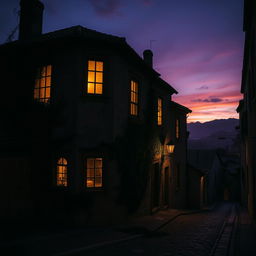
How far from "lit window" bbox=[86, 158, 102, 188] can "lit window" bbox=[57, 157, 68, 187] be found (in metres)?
0.86

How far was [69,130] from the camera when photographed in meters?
9.92

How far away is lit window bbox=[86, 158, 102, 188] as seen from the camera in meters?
9.98

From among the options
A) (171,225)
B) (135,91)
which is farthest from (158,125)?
(171,225)

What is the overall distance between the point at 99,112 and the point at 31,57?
12.6 ft

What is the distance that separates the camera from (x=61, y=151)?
32.9ft

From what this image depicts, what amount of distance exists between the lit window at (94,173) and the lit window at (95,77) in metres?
2.77

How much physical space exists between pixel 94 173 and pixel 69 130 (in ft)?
6.43

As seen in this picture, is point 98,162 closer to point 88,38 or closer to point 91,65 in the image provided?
point 91,65

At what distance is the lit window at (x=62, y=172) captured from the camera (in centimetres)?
1002

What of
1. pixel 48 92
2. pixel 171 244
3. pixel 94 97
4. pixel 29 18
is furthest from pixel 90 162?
pixel 29 18

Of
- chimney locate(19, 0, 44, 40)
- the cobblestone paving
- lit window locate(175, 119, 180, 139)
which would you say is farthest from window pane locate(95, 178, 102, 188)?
lit window locate(175, 119, 180, 139)

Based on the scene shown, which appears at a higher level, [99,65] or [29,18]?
[29,18]

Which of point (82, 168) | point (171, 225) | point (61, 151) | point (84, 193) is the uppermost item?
point (61, 151)

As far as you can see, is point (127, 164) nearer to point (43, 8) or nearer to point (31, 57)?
point (31, 57)
